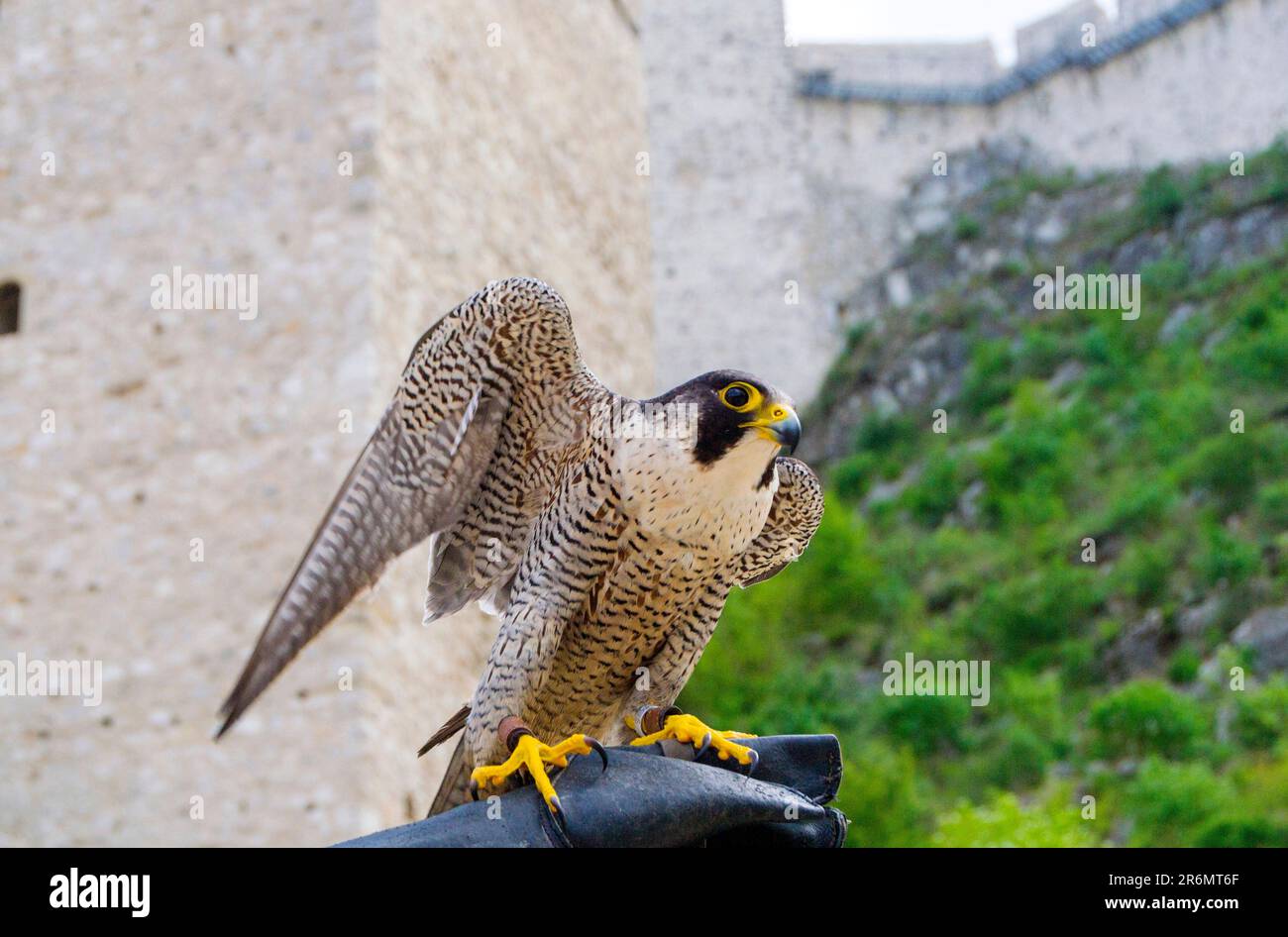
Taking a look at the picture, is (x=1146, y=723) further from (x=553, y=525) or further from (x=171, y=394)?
(x=553, y=525)

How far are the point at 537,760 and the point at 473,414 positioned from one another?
3.28 ft

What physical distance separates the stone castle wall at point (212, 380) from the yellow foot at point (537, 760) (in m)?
4.50

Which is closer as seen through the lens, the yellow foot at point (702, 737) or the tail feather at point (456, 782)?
the yellow foot at point (702, 737)

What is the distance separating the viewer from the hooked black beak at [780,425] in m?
2.85

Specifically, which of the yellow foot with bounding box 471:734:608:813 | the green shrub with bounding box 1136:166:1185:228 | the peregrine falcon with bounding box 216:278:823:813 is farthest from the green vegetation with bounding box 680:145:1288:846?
the yellow foot with bounding box 471:734:608:813

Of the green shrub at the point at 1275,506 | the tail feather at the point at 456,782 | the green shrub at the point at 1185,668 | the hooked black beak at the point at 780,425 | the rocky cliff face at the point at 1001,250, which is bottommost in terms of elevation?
the green shrub at the point at 1185,668

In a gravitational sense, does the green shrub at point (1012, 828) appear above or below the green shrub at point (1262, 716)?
below

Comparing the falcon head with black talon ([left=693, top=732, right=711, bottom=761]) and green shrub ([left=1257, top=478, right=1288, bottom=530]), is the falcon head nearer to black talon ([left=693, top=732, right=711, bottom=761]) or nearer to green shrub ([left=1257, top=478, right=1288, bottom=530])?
black talon ([left=693, top=732, right=711, bottom=761])

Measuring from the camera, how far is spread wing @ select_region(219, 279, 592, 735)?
3.31 meters

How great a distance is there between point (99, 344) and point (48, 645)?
1.55 m

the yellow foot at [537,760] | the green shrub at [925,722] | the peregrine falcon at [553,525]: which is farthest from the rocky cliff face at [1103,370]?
the yellow foot at [537,760]

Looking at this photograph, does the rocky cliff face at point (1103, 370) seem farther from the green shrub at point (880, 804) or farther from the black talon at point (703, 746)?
the black talon at point (703, 746)
